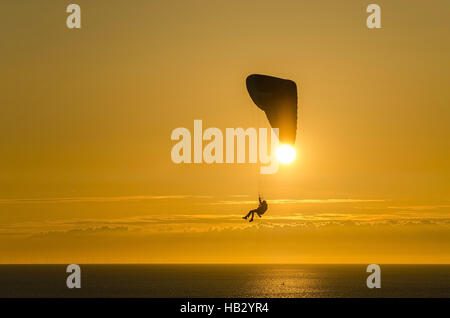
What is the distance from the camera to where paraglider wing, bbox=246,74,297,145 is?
4038 centimetres

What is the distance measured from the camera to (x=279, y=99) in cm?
4031

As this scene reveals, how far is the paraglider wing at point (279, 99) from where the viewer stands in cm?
4038
